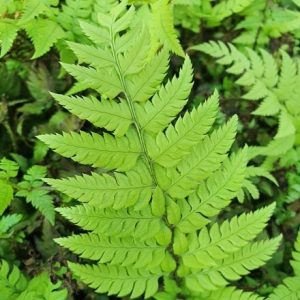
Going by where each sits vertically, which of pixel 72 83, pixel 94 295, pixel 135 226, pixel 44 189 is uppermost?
pixel 135 226

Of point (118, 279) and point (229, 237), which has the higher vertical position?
point (229, 237)

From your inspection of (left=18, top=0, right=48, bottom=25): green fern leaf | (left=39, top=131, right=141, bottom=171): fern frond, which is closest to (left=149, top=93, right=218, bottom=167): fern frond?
(left=39, top=131, right=141, bottom=171): fern frond

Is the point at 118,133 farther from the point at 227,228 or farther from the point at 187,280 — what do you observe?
the point at 187,280

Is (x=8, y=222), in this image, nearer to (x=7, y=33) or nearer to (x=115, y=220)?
(x=115, y=220)

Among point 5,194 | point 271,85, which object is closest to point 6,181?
point 5,194

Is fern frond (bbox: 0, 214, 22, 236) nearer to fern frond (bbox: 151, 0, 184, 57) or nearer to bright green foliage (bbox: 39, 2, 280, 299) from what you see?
bright green foliage (bbox: 39, 2, 280, 299)

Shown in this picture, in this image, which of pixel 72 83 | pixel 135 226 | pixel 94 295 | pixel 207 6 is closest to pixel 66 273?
pixel 94 295
